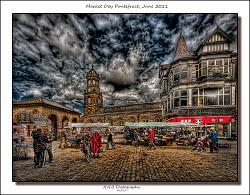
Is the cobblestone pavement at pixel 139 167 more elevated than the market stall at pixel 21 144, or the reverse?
the market stall at pixel 21 144

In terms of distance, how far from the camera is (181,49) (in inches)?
225

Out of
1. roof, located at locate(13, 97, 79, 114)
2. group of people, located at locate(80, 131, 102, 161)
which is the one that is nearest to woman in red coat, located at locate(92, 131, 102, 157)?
group of people, located at locate(80, 131, 102, 161)

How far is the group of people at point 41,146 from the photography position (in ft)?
18.6

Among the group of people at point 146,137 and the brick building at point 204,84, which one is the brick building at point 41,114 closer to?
the group of people at point 146,137

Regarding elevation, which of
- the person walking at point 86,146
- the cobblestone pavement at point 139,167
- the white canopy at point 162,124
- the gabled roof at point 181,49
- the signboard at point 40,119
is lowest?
the cobblestone pavement at point 139,167

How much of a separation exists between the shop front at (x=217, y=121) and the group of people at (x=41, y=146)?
3.39 metres

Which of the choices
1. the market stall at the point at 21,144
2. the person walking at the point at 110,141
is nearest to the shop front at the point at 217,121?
the person walking at the point at 110,141

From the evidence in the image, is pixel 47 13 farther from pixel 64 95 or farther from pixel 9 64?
pixel 64 95

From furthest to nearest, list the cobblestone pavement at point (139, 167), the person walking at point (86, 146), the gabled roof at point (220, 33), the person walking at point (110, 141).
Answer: the person walking at point (110, 141), the person walking at point (86, 146), the gabled roof at point (220, 33), the cobblestone pavement at point (139, 167)

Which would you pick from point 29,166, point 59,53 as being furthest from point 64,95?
point 29,166

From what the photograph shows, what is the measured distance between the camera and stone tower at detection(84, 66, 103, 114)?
18.5ft

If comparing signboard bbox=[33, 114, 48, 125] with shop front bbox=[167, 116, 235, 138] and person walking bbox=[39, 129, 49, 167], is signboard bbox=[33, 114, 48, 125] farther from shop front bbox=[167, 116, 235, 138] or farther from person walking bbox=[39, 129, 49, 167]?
shop front bbox=[167, 116, 235, 138]

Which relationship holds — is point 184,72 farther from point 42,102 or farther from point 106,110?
point 42,102

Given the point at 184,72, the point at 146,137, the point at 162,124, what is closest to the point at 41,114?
the point at 146,137
